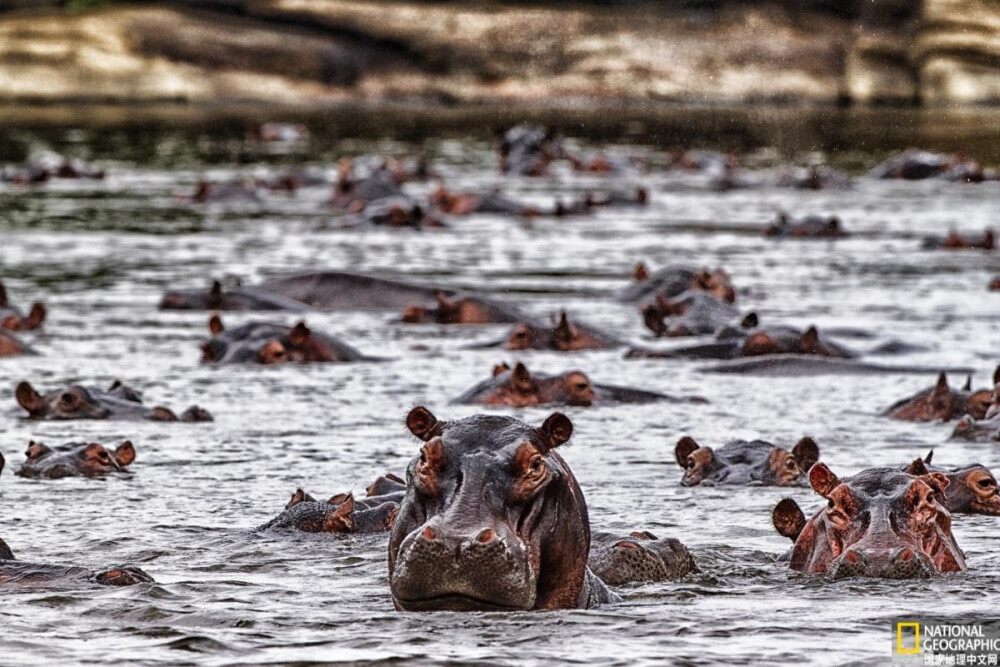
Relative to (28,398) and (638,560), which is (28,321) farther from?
→ (638,560)

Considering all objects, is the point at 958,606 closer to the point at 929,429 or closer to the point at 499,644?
the point at 499,644

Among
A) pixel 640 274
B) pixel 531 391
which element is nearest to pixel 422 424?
pixel 531 391

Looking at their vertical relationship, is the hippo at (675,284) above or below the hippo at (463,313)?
above

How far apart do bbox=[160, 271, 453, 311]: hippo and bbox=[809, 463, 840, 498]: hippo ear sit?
9.25 m

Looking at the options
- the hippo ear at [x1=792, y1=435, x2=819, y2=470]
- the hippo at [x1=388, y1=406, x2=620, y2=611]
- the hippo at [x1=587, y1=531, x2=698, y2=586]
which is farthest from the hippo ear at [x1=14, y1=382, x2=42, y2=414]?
the hippo at [x1=388, y1=406, x2=620, y2=611]

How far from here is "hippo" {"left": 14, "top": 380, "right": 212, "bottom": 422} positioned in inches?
436

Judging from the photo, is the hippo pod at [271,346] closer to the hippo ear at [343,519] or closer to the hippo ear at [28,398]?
the hippo ear at [28,398]

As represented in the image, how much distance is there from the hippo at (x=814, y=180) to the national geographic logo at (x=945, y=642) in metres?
24.6

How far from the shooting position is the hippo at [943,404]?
430 inches

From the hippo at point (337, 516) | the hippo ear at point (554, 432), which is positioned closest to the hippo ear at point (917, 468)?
the hippo ear at point (554, 432)

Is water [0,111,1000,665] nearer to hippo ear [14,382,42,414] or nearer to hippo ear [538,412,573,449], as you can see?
hippo ear [14,382,42,414]

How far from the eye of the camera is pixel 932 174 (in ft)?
107

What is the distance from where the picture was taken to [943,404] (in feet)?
36.3

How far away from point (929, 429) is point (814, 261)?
32.6 ft
